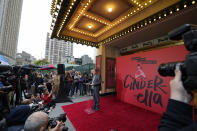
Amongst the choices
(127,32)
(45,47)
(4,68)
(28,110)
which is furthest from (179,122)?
(45,47)

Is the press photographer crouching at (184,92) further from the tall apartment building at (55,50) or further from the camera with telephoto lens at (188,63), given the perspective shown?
the tall apartment building at (55,50)

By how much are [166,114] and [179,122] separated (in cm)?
7

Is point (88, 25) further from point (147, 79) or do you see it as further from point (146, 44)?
point (147, 79)

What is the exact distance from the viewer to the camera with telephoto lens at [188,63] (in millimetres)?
496

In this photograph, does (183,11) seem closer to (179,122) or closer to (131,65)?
(131,65)

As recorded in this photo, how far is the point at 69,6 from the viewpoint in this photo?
131 inches

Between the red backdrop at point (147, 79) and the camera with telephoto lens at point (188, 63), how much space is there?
351cm

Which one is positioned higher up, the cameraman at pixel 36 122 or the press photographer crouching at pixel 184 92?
the press photographer crouching at pixel 184 92

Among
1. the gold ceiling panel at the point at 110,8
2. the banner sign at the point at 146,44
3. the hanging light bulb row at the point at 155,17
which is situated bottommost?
the banner sign at the point at 146,44

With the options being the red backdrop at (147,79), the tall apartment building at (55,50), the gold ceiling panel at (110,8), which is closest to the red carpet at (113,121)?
the red backdrop at (147,79)

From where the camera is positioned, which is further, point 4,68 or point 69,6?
point 69,6

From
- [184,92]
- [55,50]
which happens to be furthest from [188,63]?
[55,50]

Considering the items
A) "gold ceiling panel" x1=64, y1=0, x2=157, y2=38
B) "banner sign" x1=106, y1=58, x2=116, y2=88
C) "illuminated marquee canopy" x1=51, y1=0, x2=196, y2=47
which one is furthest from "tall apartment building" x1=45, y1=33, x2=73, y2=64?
"gold ceiling panel" x1=64, y1=0, x2=157, y2=38

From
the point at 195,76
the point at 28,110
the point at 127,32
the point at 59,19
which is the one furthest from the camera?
the point at 127,32
